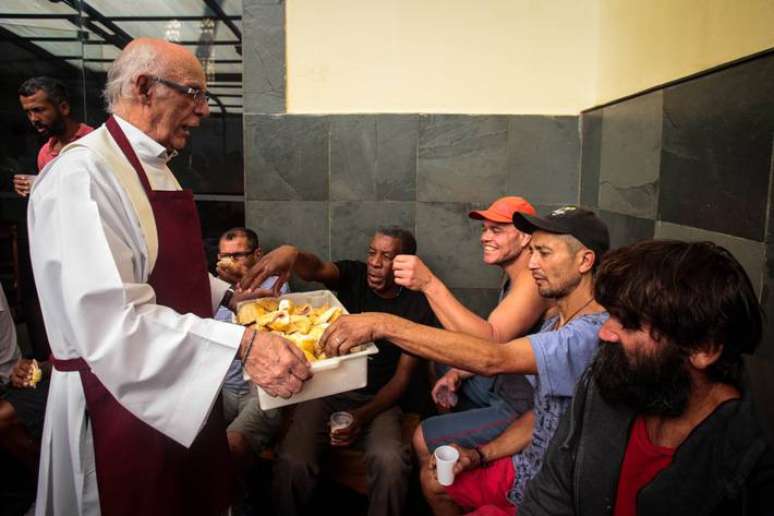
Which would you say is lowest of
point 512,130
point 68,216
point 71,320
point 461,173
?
point 71,320

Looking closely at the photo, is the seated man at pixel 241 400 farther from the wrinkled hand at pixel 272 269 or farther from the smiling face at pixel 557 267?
the smiling face at pixel 557 267

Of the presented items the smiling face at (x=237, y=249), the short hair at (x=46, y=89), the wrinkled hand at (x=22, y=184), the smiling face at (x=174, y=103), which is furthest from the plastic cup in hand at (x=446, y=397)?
the short hair at (x=46, y=89)

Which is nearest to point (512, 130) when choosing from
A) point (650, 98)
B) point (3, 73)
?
point (650, 98)

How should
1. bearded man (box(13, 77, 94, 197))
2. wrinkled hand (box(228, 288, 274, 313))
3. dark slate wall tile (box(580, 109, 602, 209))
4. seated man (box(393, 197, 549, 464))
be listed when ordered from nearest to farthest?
seated man (box(393, 197, 549, 464)) < wrinkled hand (box(228, 288, 274, 313)) < dark slate wall tile (box(580, 109, 602, 209)) < bearded man (box(13, 77, 94, 197))

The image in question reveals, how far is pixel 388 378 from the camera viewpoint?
3.13m

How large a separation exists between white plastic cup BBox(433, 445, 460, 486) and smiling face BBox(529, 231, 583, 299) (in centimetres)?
78

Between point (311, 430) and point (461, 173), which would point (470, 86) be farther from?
point (311, 430)

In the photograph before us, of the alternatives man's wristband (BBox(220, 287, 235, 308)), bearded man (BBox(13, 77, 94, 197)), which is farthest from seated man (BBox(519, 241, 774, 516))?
bearded man (BBox(13, 77, 94, 197))

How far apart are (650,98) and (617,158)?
1.49 feet

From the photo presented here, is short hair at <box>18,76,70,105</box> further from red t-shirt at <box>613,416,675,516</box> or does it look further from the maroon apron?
red t-shirt at <box>613,416,675,516</box>

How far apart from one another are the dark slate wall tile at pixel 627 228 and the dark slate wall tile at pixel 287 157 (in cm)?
195

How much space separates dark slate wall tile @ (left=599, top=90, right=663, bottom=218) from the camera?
2.56 m

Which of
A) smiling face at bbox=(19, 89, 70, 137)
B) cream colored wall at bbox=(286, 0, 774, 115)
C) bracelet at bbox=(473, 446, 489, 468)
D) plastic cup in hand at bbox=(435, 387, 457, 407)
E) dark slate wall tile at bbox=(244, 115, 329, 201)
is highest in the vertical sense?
cream colored wall at bbox=(286, 0, 774, 115)

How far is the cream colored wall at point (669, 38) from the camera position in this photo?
1899 millimetres
